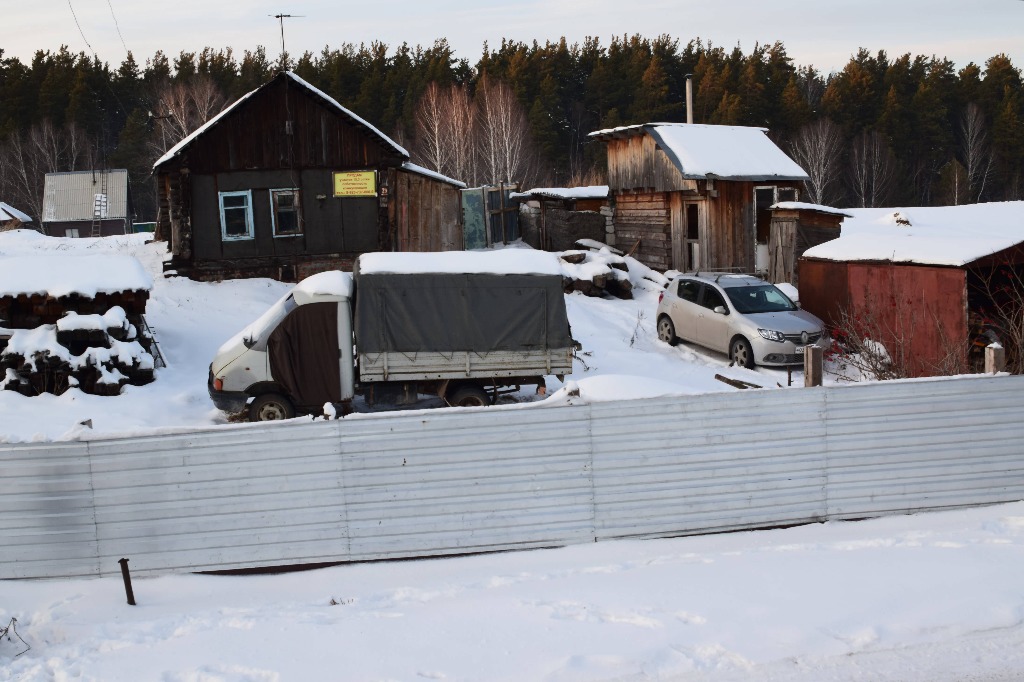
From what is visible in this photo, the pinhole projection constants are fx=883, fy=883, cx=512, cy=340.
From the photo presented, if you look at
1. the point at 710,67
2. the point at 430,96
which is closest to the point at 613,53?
the point at 710,67

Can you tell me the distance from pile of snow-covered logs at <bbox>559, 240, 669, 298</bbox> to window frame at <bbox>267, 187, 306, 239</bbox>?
268 inches

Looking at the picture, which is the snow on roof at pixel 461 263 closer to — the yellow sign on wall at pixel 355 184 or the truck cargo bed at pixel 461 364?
the truck cargo bed at pixel 461 364

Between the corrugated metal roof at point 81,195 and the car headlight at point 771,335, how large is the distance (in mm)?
49853

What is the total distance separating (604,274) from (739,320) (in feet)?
22.1

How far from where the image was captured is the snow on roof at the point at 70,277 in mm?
14391

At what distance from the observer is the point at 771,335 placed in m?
15.9

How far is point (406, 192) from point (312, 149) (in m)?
2.65

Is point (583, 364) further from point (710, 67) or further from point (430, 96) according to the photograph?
point (710, 67)

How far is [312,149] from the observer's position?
22094 mm

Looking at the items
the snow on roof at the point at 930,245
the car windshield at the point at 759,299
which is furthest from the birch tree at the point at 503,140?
the snow on roof at the point at 930,245

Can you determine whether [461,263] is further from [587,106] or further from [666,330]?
[587,106]

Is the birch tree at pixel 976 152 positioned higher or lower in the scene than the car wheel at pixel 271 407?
higher

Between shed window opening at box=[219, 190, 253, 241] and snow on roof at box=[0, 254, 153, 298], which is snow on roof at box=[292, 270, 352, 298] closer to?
snow on roof at box=[0, 254, 153, 298]

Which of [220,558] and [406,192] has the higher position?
[406,192]
